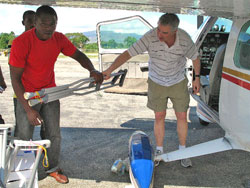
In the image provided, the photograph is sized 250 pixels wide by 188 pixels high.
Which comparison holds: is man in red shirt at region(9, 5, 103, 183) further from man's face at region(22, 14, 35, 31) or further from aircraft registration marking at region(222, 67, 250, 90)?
aircraft registration marking at region(222, 67, 250, 90)

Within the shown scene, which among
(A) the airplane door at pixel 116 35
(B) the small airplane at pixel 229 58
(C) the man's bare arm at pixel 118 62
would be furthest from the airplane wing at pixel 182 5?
(A) the airplane door at pixel 116 35

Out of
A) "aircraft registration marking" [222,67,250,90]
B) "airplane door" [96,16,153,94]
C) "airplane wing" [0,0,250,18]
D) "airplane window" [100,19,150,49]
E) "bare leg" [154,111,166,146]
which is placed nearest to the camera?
"airplane wing" [0,0,250,18]

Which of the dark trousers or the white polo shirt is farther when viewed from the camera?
the white polo shirt

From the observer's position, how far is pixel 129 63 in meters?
7.16

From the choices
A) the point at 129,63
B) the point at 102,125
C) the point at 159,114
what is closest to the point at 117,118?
the point at 102,125

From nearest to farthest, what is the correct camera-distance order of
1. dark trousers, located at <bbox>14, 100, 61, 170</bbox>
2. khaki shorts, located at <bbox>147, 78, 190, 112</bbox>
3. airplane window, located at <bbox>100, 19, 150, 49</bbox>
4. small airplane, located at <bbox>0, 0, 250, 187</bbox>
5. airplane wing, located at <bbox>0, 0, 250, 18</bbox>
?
airplane wing, located at <bbox>0, 0, 250, 18</bbox> < small airplane, located at <bbox>0, 0, 250, 187</bbox> < dark trousers, located at <bbox>14, 100, 61, 170</bbox> < khaki shorts, located at <bbox>147, 78, 190, 112</bbox> < airplane window, located at <bbox>100, 19, 150, 49</bbox>

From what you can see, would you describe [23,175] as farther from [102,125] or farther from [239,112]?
[102,125]

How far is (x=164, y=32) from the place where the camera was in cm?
319

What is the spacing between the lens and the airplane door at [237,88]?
9.77 ft

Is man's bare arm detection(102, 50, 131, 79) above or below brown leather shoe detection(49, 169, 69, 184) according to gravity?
above

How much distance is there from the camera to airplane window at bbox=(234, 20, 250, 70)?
3.07 m

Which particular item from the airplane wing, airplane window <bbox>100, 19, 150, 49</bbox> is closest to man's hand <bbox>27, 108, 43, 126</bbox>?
the airplane wing

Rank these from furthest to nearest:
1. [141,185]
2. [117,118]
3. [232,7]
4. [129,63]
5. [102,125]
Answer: [129,63] < [117,118] < [102,125] < [141,185] < [232,7]

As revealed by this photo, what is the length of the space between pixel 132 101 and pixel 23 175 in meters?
4.88
